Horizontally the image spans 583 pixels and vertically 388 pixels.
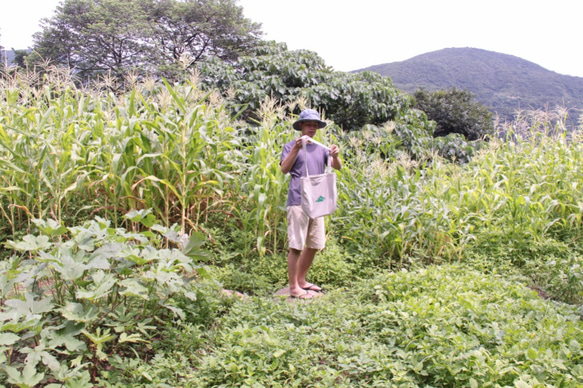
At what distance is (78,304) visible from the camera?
6.14 feet

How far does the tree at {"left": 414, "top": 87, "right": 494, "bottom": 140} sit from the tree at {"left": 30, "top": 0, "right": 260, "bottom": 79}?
9.61m

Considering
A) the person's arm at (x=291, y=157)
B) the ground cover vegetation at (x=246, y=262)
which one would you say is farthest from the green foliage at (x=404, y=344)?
the person's arm at (x=291, y=157)

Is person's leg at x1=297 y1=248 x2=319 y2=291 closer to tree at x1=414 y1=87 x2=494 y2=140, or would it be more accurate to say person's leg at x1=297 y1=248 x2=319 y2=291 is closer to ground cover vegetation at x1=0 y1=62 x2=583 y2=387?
ground cover vegetation at x1=0 y1=62 x2=583 y2=387

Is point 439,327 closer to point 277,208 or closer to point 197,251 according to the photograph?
point 197,251

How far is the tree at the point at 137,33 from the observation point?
1875 cm

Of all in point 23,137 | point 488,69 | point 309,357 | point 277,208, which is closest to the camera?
point 309,357

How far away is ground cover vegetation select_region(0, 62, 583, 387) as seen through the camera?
1920 mm

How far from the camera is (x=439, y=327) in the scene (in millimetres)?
2219

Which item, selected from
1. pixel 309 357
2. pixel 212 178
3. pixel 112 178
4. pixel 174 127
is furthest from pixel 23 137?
pixel 309 357

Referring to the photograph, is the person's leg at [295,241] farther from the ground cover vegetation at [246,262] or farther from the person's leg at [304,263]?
the ground cover vegetation at [246,262]

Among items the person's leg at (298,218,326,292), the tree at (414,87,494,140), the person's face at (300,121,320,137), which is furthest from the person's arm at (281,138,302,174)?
the tree at (414,87,494,140)

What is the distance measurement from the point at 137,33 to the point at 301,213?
1897 cm

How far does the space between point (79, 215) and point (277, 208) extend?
199 centimetres

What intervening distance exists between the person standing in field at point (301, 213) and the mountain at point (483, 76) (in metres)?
37.1
